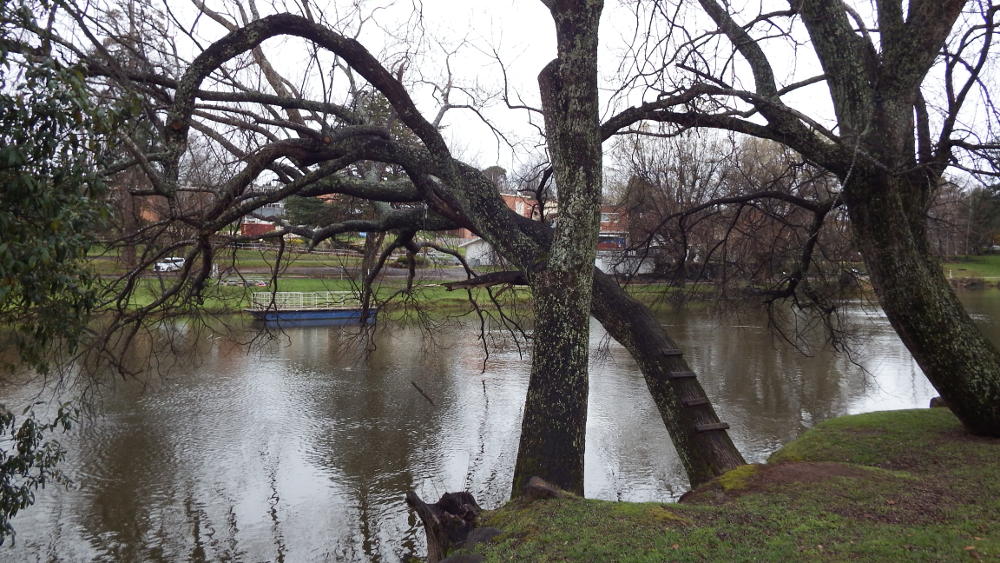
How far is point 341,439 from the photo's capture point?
1149 cm

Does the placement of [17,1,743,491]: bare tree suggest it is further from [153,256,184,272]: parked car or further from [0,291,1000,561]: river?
[0,291,1000,561]: river

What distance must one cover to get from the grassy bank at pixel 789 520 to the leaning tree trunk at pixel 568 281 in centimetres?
42

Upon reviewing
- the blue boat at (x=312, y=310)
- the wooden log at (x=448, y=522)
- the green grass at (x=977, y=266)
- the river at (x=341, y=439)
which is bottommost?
the river at (x=341, y=439)

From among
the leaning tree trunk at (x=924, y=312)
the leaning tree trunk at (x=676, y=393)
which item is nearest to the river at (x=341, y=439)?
the leaning tree trunk at (x=924, y=312)

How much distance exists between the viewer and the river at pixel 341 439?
8.05 metres

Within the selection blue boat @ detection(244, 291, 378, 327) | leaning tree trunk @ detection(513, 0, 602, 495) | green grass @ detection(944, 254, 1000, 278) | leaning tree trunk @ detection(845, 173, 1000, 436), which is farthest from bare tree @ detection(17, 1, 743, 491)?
green grass @ detection(944, 254, 1000, 278)

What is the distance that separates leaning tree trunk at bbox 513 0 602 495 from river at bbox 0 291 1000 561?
384 centimetres

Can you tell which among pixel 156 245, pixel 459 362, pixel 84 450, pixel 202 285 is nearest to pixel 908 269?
pixel 202 285

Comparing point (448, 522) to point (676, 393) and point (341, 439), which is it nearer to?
point (676, 393)

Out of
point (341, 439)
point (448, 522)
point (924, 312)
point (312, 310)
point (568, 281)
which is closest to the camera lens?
point (448, 522)

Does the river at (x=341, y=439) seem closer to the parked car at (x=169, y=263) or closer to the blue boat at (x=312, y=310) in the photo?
the parked car at (x=169, y=263)

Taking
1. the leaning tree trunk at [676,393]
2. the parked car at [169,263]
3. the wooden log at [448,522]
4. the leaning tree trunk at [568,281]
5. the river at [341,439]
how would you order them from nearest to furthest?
1. the wooden log at [448,522]
2. the leaning tree trunk at [568,281]
3. the leaning tree trunk at [676,393]
4. the parked car at [169,263]
5. the river at [341,439]

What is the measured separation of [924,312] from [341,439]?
8661 millimetres

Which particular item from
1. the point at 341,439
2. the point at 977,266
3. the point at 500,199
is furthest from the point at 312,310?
the point at 977,266
